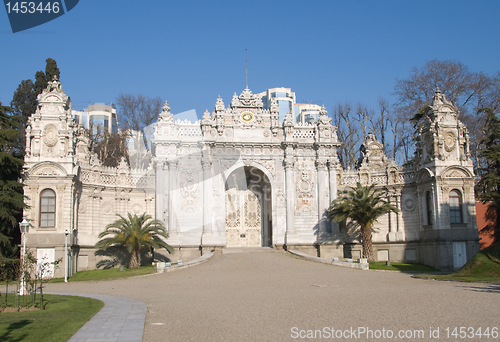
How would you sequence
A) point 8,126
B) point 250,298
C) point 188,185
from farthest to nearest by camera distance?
point 188,185 < point 8,126 < point 250,298

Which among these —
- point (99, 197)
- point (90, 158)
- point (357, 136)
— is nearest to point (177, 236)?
point (99, 197)

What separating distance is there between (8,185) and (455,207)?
26.7 metres

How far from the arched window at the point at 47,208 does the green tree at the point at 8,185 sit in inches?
53.3

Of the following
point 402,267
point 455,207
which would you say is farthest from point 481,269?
point 455,207

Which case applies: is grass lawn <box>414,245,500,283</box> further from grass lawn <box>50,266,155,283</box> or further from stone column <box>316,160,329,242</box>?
grass lawn <box>50,266,155,283</box>

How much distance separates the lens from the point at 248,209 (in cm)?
3688

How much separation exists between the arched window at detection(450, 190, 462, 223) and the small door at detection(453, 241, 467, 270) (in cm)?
157

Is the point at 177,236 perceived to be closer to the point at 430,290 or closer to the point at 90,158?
the point at 90,158

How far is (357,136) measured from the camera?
50906 millimetres

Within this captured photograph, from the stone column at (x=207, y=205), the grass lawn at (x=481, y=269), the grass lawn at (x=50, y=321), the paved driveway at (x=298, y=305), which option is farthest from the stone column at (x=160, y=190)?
the grass lawn at (x=481, y=269)

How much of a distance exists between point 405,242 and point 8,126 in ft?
86.5

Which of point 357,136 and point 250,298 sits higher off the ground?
point 357,136

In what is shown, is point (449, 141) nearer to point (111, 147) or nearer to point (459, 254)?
point (459, 254)

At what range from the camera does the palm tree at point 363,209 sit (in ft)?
104
